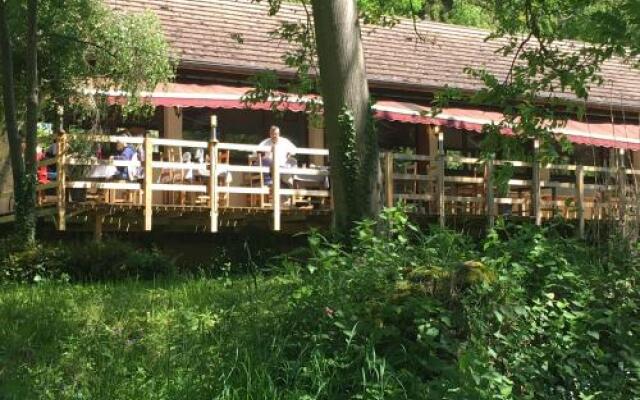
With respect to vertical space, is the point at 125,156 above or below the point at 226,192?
above

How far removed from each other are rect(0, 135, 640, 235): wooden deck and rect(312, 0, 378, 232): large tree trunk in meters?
2.05

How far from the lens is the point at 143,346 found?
5.96 metres

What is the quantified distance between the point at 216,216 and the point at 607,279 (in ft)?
24.6

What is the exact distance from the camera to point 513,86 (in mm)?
9008

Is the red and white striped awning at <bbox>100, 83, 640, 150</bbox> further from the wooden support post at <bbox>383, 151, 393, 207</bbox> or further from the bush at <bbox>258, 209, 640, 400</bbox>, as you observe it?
the bush at <bbox>258, 209, 640, 400</bbox>

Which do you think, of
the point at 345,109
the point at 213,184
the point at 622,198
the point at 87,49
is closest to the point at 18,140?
the point at 87,49

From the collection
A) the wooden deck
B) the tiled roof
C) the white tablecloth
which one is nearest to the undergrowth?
the wooden deck

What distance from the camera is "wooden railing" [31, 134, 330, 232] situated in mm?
11492

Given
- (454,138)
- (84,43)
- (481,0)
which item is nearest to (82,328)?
(84,43)

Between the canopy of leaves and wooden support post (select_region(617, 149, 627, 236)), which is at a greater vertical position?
the canopy of leaves

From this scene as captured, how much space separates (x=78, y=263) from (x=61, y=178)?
1853 millimetres

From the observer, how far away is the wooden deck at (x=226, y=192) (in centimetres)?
1165

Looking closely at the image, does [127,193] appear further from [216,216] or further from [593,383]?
[593,383]

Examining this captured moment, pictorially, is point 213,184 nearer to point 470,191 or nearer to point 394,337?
point 470,191
